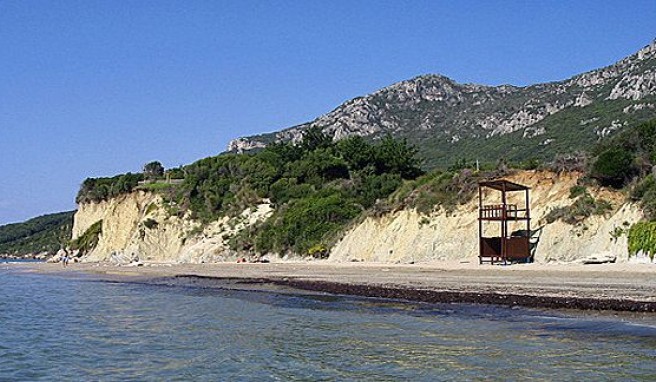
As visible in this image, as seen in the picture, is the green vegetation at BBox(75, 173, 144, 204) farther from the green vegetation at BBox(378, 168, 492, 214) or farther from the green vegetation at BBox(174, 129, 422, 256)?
the green vegetation at BBox(378, 168, 492, 214)

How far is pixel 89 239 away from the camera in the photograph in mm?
80000

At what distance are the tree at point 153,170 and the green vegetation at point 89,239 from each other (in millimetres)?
7470

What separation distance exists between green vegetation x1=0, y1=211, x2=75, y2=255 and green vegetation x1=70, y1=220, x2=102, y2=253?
49503mm

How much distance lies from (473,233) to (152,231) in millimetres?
36421

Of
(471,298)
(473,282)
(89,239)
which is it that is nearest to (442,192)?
(473,282)

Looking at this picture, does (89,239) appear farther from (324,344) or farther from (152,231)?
(324,344)

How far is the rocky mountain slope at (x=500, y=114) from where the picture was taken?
7469cm

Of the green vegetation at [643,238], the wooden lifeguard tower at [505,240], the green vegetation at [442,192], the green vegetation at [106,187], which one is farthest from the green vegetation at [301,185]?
the green vegetation at [643,238]

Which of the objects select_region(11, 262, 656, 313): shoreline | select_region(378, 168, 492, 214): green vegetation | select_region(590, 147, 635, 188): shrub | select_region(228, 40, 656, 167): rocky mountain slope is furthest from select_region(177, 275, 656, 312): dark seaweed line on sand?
select_region(228, 40, 656, 167): rocky mountain slope

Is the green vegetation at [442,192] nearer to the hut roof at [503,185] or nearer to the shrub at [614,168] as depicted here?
the hut roof at [503,185]

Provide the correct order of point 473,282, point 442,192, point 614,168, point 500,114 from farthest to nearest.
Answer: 1. point 500,114
2. point 442,192
3. point 614,168
4. point 473,282

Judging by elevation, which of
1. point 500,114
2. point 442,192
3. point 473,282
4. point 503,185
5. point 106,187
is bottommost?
point 473,282

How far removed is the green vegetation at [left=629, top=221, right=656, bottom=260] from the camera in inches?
1077

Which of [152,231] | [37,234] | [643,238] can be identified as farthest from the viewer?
[37,234]
